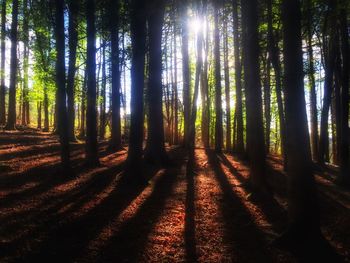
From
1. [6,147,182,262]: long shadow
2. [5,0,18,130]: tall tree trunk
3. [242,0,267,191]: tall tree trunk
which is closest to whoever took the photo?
[6,147,182,262]: long shadow

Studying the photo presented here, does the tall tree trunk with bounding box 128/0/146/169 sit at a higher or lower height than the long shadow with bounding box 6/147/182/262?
higher

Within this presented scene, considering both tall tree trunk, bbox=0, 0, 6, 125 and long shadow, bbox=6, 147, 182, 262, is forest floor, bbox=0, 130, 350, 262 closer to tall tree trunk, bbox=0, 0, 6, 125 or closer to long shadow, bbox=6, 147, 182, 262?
long shadow, bbox=6, 147, 182, 262

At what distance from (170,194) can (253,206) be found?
2098mm

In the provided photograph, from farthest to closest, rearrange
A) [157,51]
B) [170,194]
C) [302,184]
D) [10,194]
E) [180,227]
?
1. [157,51]
2. [170,194]
3. [10,194]
4. [180,227]
5. [302,184]

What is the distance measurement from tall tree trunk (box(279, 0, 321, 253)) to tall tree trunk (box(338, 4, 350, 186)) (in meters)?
6.06

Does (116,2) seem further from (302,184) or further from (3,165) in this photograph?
(302,184)

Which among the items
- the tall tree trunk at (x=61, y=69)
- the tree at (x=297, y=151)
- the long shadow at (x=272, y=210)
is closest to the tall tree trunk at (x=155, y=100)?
the tall tree trunk at (x=61, y=69)

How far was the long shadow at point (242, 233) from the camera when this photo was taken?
5.12 m

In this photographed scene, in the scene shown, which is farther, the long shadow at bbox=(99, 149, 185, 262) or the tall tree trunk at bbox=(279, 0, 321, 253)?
the tall tree trunk at bbox=(279, 0, 321, 253)

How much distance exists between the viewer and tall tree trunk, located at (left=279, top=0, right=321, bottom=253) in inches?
210

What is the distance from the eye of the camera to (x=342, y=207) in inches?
320

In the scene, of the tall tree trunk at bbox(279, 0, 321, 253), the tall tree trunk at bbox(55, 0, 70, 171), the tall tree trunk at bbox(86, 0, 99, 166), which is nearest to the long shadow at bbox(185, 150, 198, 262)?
the tall tree trunk at bbox(279, 0, 321, 253)

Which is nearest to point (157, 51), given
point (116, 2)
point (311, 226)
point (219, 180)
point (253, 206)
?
point (116, 2)

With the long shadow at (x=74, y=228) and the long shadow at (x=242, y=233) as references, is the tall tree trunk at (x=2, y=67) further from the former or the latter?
the long shadow at (x=242, y=233)
